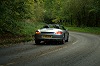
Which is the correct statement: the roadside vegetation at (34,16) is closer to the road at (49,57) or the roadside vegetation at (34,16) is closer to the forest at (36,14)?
the forest at (36,14)

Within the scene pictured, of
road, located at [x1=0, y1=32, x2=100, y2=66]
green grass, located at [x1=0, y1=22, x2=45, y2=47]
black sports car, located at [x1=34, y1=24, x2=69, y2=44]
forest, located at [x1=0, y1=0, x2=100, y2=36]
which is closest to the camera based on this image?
road, located at [x1=0, y1=32, x2=100, y2=66]

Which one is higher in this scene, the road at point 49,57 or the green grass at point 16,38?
the road at point 49,57

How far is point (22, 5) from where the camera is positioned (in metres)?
22.4

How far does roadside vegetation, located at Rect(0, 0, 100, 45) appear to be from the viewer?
2138 cm

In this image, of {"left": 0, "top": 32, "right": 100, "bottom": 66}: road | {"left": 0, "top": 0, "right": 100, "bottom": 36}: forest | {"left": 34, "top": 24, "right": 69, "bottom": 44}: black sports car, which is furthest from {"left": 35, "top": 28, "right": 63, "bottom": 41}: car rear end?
{"left": 0, "top": 32, "right": 100, "bottom": 66}: road

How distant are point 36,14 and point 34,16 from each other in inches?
1152

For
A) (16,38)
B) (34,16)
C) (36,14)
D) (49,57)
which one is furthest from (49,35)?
(36,14)

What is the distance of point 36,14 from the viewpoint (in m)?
59.6

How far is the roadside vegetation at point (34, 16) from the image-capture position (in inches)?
842

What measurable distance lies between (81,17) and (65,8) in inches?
231

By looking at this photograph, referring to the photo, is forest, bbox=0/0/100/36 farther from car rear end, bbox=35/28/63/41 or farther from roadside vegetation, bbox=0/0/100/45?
car rear end, bbox=35/28/63/41

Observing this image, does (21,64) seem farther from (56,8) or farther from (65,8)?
(56,8)

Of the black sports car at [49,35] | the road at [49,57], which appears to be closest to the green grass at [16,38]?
the black sports car at [49,35]

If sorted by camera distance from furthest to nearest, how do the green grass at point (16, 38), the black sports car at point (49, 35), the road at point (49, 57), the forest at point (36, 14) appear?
the forest at point (36, 14)
the green grass at point (16, 38)
the black sports car at point (49, 35)
the road at point (49, 57)
